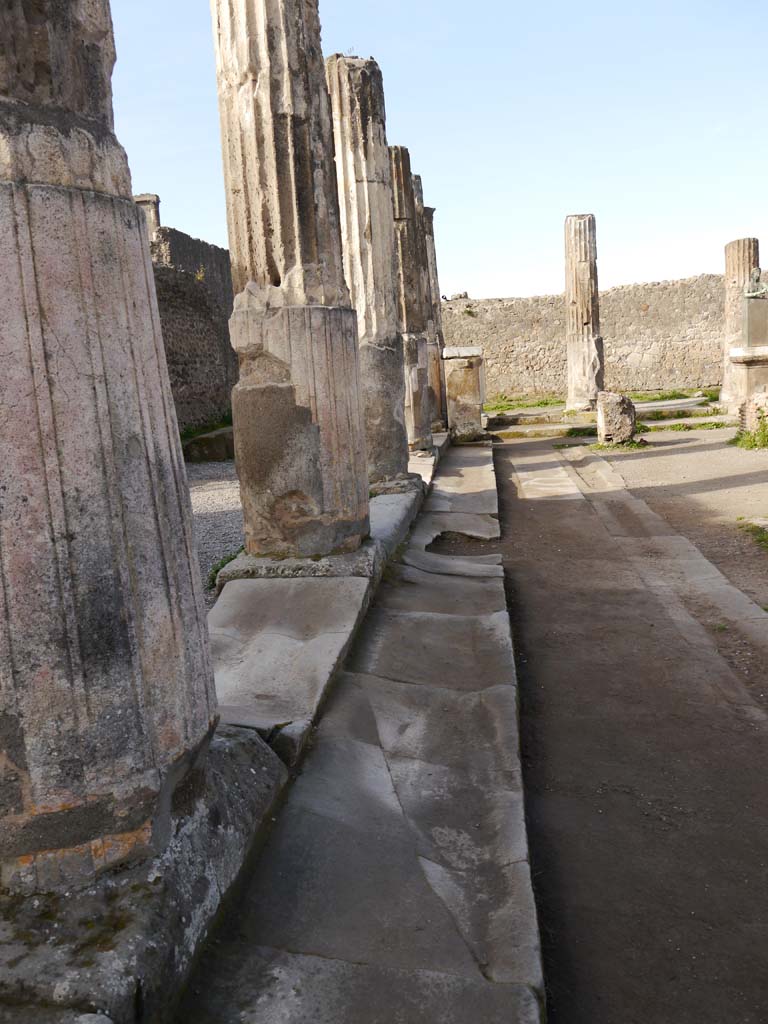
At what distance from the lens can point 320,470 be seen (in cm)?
437

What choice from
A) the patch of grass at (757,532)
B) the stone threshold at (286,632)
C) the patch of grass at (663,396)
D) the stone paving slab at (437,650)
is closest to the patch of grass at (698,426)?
the patch of grass at (663,396)

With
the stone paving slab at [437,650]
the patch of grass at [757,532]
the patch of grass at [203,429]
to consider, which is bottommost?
the patch of grass at [757,532]

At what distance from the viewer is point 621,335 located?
26.0m

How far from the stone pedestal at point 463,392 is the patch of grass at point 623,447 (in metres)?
2.00

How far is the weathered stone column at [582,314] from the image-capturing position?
1870 cm

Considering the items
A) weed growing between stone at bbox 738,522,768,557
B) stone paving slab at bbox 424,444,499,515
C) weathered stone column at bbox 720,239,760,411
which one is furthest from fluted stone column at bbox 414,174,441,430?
weed growing between stone at bbox 738,522,768,557

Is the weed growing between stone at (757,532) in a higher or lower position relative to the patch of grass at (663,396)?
lower

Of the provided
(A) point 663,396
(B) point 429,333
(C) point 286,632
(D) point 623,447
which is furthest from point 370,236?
(A) point 663,396

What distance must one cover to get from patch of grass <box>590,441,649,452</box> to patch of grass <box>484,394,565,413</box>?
9.44 metres

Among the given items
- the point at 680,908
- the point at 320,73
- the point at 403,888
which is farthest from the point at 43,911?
the point at 320,73

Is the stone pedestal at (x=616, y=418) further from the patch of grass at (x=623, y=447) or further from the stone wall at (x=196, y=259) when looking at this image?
the stone wall at (x=196, y=259)

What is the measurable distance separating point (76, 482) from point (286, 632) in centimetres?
210

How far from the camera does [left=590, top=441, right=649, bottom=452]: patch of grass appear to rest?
1311 cm

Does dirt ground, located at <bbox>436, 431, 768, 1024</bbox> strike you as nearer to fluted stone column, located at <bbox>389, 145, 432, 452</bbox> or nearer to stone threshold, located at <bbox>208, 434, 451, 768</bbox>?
stone threshold, located at <bbox>208, 434, 451, 768</bbox>
